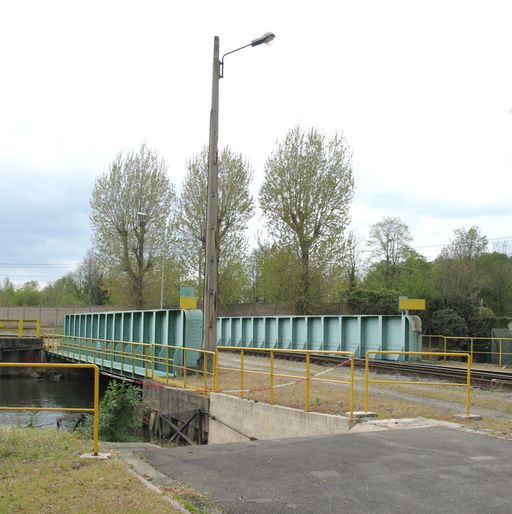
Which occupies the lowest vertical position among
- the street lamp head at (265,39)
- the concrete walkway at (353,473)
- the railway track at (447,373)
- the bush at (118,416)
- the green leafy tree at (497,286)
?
the bush at (118,416)

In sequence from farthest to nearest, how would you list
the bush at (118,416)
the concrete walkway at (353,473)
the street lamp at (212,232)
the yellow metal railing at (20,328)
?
the yellow metal railing at (20,328) < the street lamp at (212,232) < the bush at (118,416) < the concrete walkway at (353,473)

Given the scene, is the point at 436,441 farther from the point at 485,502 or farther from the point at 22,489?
the point at 22,489

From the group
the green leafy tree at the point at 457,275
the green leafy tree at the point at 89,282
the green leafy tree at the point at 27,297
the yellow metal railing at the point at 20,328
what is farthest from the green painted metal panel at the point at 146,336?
the green leafy tree at the point at 27,297

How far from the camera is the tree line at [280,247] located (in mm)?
38938

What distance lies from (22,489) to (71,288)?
88154 mm

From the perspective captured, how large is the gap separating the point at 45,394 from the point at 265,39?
64.9 feet

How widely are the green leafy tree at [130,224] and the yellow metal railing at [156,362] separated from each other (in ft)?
37.3

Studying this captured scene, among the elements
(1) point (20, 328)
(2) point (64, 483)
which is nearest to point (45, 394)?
(1) point (20, 328)

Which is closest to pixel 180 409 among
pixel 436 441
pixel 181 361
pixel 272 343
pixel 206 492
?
pixel 181 361

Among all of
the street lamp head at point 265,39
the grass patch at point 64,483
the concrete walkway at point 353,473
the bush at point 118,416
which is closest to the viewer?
the grass patch at point 64,483

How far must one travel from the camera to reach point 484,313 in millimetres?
38844

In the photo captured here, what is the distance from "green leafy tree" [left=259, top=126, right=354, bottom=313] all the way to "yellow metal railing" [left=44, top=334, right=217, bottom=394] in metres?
15.0

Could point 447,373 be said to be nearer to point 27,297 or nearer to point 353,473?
point 353,473

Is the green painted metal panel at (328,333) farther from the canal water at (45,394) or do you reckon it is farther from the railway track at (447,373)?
the canal water at (45,394)
